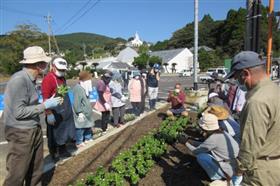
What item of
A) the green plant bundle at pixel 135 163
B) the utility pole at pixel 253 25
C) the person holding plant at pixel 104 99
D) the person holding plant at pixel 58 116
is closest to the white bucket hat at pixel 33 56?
the person holding plant at pixel 58 116

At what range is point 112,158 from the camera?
6066mm

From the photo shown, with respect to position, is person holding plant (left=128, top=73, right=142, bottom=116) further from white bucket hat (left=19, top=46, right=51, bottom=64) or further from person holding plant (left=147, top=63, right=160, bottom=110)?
white bucket hat (left=19, top=46, right=51, bottom=64)

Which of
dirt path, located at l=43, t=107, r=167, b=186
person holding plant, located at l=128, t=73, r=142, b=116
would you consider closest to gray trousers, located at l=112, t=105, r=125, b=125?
dirt path, located at l=43, t=107, r=167, b=186

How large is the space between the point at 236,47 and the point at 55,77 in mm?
70627

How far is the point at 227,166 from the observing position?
4559 mm

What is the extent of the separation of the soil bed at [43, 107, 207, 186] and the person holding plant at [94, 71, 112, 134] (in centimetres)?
125

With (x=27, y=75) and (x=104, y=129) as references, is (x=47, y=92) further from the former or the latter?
(x=104, y=129)

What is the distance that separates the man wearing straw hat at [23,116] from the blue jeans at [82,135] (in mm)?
2914

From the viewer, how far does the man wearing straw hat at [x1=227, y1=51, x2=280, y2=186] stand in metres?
2.38

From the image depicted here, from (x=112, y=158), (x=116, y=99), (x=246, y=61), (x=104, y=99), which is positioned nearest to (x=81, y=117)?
(x=112, y=158)

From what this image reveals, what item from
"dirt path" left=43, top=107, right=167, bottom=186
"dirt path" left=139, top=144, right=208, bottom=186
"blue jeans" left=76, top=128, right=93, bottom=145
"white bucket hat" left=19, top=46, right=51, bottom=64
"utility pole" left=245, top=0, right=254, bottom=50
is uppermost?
"utility pole" left=245, top=0, right=254, bottom=50

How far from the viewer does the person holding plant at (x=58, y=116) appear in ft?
18.1

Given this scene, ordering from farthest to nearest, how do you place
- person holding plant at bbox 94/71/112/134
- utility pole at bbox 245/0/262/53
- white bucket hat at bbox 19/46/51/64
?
person holding plant at bbox 94/71/112/134 < utility pole at bbox 245/0/262/53 < white bucket hat at bbox 19/46/51/64

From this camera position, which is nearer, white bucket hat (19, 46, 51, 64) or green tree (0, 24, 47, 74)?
white bucket hat (19, 46, 51, 64)
